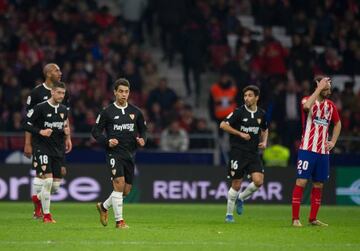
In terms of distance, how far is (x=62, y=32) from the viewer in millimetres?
29578

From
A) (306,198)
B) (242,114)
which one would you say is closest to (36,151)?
(242,114)

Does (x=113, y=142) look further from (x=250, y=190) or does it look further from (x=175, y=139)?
(x=175, y=139)

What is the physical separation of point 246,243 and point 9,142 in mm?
12603

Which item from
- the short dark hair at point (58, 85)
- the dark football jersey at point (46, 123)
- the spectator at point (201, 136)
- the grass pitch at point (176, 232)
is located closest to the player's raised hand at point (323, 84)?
the grass pitch at point (176, 232)

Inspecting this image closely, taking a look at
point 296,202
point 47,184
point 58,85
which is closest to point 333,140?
point 296,202

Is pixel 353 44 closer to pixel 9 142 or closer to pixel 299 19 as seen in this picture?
pixel 299 19

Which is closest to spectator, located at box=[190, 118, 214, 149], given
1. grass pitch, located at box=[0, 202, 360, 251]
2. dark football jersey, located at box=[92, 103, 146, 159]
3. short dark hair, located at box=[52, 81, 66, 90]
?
grass pitch, located at box=[0, 202, 360, 251]

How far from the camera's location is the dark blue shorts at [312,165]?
1734cm

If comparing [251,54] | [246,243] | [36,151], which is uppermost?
[251,54]

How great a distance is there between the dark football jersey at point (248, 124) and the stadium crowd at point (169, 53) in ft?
26.1

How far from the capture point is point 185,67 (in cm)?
3014

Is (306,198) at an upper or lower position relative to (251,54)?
lower

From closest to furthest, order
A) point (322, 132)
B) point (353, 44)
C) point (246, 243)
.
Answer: point (246, 243) < point (322, 132) < point (353, 44)

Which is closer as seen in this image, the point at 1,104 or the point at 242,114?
the point at 242,114
